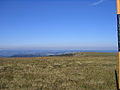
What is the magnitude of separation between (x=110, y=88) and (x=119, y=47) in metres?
3.75

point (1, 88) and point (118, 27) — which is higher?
point (118, 27)

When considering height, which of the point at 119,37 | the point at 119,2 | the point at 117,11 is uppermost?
the point at 119,2

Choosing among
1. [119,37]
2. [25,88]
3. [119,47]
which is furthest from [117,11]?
[25,88]

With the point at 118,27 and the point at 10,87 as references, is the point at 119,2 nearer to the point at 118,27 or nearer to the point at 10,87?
the point at 118,27

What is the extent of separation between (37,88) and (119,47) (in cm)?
511

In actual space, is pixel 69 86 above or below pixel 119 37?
below

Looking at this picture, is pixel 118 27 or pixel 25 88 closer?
pixel 118 27

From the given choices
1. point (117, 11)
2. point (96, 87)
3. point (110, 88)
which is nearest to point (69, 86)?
point (96, 87)

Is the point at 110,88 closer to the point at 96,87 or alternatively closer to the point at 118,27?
the point at 96,87

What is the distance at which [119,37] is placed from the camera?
5457mm

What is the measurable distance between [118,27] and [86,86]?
4656mm

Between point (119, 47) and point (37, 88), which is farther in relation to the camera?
point (37, 88)

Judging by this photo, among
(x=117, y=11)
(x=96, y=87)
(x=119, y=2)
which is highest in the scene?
(x=119, y=2)

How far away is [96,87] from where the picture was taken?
8.73m
